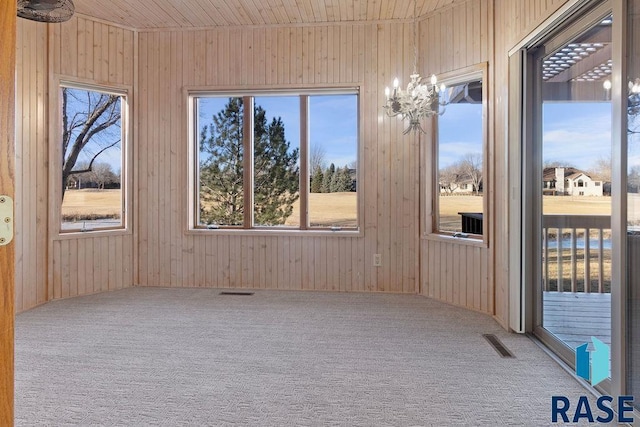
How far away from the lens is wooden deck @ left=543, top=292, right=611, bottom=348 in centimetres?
246

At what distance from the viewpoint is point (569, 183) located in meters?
2.86

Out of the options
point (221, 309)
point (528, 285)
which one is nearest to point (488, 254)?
point (528, 285)

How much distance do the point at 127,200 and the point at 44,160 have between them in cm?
100

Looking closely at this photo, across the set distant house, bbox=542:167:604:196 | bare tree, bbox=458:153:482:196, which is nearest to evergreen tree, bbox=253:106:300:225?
bare tree, bbox=458:153:482:196

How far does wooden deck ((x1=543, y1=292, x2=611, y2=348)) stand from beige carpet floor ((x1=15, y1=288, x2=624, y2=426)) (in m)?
0.24

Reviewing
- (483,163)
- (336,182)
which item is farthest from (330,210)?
(483,163)

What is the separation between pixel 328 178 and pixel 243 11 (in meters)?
2.16

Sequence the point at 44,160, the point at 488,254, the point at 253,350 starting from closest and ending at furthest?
the point at 253,350
the point at 488,254
the point at 44,160

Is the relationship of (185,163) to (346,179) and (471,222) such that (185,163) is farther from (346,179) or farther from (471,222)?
(471,222)

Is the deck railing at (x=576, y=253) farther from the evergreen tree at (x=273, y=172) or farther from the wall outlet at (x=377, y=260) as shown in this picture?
the evergreen tree at (x=273, y=172)

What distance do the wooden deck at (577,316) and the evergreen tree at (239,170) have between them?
122 inches

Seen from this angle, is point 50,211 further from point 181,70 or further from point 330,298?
point 330,298

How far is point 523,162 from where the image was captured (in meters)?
3.41

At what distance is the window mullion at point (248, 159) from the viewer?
5254mm
